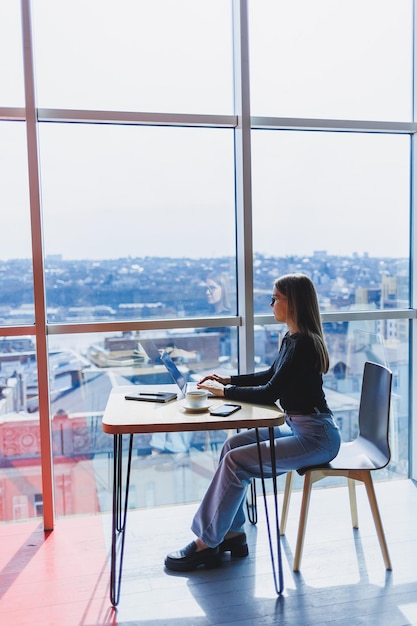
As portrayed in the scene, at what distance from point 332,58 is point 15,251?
2.06 m

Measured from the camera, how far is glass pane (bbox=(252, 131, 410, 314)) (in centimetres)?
326

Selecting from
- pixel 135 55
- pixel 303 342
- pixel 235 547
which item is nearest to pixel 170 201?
pixel 135 55

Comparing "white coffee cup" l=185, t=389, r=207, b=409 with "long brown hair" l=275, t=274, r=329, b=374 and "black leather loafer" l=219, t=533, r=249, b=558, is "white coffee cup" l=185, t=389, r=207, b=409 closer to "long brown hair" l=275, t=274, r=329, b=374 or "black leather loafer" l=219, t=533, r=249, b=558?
"long brown hair" l=275, t=274, r=329, b=374

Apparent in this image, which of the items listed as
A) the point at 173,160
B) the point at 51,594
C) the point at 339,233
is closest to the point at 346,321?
the point at 339,233

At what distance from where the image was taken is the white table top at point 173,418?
2.18 meters

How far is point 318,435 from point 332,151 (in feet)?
5.64

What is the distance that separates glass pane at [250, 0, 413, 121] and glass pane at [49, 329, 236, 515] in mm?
1384

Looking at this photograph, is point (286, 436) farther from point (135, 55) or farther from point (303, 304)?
point (135, 55)

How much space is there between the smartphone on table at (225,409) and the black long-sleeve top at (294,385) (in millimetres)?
111

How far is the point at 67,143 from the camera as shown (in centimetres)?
301

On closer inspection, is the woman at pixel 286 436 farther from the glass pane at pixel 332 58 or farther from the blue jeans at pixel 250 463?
the glass pane at pixel 332 58

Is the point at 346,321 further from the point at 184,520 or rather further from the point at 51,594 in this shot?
the point at 51,594

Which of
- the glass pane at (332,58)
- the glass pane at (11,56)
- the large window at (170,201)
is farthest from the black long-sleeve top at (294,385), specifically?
the glass pane at (11,56)

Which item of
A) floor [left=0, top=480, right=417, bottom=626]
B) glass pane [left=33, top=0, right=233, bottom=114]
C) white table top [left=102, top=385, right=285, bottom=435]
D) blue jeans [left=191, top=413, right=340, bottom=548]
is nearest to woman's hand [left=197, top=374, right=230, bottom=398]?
white table top [left=102, top=385, right=285, bottom=435]
